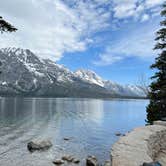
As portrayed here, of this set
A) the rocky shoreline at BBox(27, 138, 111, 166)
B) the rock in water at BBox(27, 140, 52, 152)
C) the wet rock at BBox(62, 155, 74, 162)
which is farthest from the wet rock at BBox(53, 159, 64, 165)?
the rock in water at BBox(27, 140, 52, 152)

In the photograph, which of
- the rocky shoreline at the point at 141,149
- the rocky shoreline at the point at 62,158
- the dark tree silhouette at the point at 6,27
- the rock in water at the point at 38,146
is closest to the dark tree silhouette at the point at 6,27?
the dark tree silhouette at the point at 6,27

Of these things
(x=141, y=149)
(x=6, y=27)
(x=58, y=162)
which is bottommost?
(x=58, y=162)

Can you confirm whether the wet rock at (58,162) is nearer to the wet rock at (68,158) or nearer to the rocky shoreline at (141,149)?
the wet rock at (68,158)

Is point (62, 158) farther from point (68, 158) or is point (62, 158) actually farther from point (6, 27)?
point (6, 27)

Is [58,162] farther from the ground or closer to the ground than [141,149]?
closer to the ground

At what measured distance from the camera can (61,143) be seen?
43344mm

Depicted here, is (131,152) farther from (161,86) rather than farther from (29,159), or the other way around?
(29,159)

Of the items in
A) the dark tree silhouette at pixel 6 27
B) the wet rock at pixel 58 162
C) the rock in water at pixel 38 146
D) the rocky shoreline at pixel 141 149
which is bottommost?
the wet rock at pixel 58 162

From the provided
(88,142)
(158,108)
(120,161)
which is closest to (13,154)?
(88,142)

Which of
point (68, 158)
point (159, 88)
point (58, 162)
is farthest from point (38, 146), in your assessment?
point (159, 88)

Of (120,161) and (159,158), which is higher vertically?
(120,161)

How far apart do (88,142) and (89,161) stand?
1649cm

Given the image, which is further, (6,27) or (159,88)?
(159,88)

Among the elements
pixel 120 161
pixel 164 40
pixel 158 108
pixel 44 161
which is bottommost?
pixel 44 161
